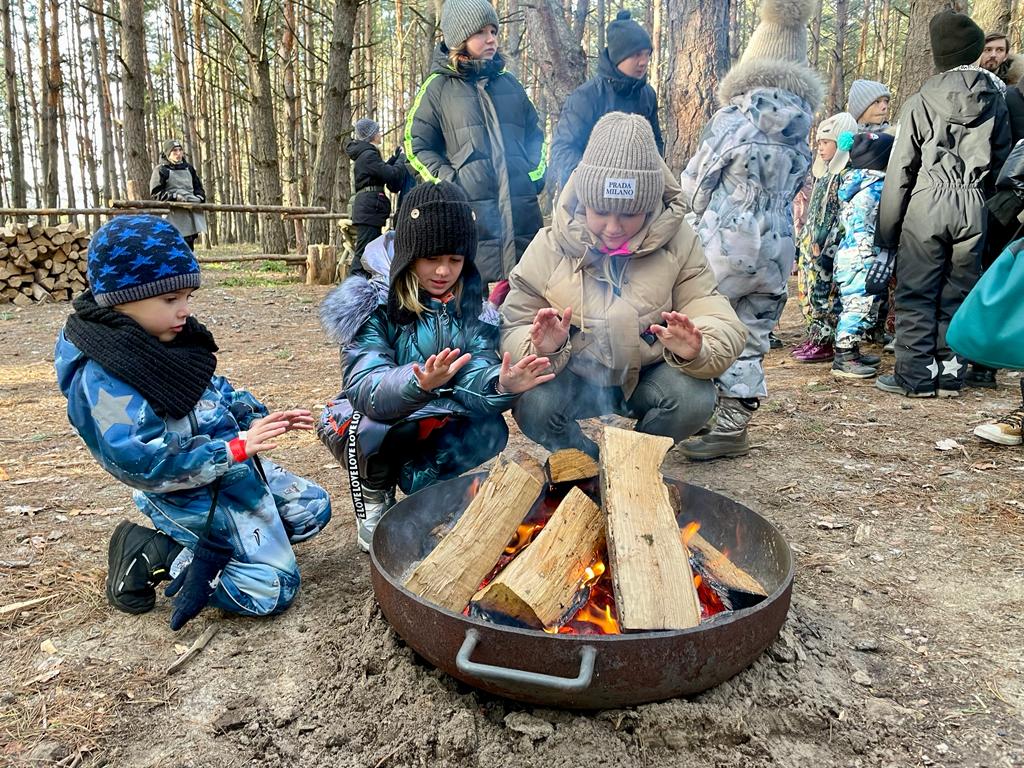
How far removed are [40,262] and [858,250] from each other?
414 inches

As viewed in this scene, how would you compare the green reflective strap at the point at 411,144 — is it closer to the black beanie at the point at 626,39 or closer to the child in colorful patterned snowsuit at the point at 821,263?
the black beanie at the point at 626,39

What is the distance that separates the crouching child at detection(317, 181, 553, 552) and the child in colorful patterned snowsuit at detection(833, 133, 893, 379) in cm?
407

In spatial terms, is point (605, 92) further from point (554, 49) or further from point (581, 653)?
point (554, 49)

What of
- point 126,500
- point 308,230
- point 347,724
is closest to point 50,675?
point 347,724

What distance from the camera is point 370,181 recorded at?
9.38m

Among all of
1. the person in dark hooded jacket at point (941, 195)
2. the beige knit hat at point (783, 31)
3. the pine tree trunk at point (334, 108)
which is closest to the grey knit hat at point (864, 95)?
the person in dark hooded jacket at point (941, 195)

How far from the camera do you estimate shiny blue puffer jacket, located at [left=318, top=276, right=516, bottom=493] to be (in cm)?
268

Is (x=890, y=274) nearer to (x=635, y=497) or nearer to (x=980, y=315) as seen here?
(x=980, y=315)

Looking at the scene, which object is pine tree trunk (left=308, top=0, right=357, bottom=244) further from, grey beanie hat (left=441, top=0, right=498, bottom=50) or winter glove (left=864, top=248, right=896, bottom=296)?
winter glove (left=864, top=248, right=896, bottom=296)

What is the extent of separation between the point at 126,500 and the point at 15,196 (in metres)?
17.1

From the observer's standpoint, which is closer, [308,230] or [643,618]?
[643,618]

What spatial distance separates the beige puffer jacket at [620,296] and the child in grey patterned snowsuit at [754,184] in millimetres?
1039

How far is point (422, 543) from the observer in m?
2.65

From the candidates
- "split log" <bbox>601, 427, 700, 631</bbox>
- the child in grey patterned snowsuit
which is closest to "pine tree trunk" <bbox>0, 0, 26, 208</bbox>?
the child in grey patterned snowsuit
